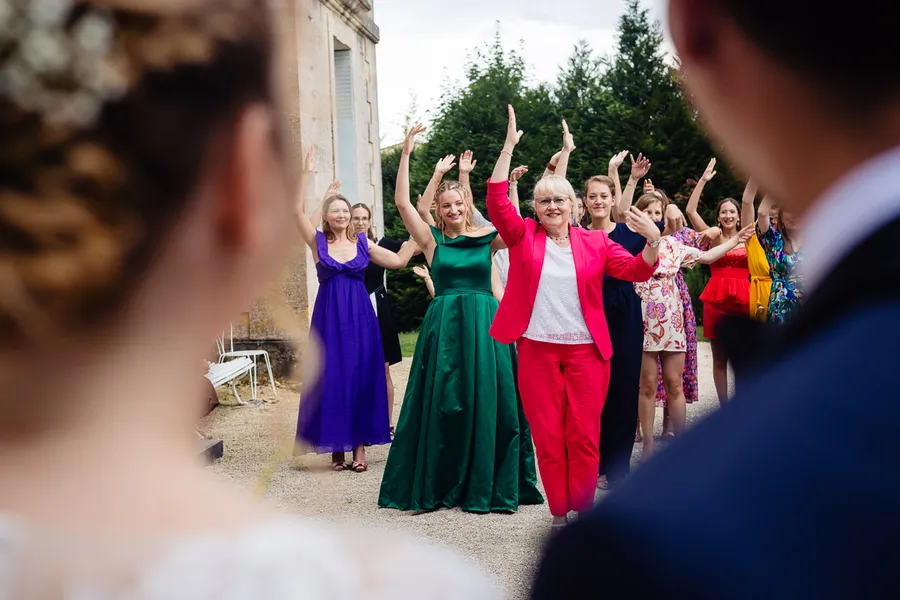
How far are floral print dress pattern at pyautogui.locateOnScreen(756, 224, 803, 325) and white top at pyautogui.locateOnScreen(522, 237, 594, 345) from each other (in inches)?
113

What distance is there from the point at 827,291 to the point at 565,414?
4666 millimetres

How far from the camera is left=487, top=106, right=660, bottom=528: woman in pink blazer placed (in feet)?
16.6

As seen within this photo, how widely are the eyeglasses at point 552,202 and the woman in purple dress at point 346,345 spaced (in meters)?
2.06

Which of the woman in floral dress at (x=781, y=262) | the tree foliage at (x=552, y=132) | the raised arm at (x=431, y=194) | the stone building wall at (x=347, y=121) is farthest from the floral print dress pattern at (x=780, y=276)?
the tree foliage at (x=552, y=132)

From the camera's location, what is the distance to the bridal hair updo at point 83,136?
0.58m

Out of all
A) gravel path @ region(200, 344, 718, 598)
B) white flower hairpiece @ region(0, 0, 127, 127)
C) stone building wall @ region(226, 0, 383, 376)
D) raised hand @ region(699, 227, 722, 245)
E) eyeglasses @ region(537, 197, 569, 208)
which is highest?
stone building wall @ region(226, 0, 383, 376)

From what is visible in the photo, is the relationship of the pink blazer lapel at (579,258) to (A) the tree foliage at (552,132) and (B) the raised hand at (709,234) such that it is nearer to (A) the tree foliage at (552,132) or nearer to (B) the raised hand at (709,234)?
(B) the raised hand at (709,234)

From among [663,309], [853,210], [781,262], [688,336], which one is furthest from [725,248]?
[853,210]

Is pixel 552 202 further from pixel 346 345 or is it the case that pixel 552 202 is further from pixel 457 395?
pixel 346 345

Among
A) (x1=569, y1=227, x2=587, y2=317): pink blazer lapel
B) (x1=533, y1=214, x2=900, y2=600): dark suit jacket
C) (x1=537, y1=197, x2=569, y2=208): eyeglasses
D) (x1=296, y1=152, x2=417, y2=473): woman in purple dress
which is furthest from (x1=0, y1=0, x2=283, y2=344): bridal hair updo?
(x1=296, y1=152, x2=417, y2=473): woman in purple dress

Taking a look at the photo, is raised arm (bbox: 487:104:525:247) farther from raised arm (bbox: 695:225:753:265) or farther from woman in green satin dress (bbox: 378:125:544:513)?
raised arm (bbox: 695:225:753:265)

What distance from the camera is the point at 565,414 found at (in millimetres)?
5145

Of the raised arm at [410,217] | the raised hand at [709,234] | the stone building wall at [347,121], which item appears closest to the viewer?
the raised arm at [410,217]

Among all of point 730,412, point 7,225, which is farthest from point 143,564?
point 730,412
